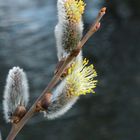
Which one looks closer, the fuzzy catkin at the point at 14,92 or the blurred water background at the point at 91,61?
the fuzzy catkin at the point at 14,92

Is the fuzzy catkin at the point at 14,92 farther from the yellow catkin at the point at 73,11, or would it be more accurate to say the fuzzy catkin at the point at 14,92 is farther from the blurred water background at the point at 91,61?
the blurred water background at the point at 91,61

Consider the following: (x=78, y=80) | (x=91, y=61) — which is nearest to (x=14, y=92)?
(x=78, y=80)

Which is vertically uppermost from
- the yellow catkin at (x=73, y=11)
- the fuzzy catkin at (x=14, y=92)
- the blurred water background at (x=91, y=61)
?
the blurred water background at (x=91, y=61)

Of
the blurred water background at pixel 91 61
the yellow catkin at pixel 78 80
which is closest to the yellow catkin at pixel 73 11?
the yellow catkin at pixel 78 80

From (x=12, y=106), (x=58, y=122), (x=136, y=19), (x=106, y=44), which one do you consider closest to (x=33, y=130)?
(x=58, y=122)

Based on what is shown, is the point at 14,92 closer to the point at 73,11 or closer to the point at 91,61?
the point at 73,11

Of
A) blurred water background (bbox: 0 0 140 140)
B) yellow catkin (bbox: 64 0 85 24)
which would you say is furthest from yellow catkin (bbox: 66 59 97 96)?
blurred water background (bbox: 0 0 140 140)

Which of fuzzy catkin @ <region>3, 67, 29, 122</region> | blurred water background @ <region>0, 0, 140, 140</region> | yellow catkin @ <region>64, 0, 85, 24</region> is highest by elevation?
blurred water background @ <region>0, 0, 140, 140</region>

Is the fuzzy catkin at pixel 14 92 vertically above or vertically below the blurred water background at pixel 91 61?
below

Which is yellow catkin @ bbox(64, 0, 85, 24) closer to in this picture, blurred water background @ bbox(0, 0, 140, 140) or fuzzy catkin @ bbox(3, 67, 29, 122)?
fuzzy catkin @ bbox(3, 67, 29, 122)
